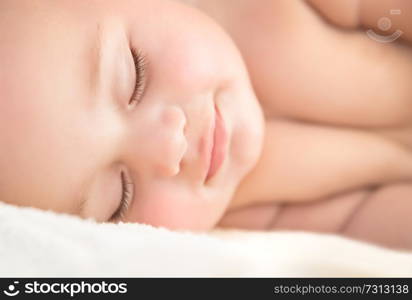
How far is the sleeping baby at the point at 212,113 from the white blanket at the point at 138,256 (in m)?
0.13

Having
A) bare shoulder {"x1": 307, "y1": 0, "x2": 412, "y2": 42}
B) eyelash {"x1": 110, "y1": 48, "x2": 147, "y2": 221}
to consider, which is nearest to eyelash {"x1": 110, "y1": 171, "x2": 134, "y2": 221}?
eyelash {"x1": 110, "y1": 48, "x2": 147, "y2": 221}

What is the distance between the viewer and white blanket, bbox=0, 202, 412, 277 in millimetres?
722

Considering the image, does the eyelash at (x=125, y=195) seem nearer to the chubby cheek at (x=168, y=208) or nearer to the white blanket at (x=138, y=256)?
the chubby cheek at (x=168, y=208)

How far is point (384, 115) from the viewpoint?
43.1 inches

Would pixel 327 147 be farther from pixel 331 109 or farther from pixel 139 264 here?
pixel 139 264

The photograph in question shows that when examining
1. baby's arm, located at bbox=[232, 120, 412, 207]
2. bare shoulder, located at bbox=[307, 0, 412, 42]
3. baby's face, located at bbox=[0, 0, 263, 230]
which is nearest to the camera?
baby's face, located at bbox=[0, 0, 263, 230]

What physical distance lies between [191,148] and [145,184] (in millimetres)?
88

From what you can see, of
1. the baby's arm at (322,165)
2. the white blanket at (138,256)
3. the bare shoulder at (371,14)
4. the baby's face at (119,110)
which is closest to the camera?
the white blanket at (138,256)

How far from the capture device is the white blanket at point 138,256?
72cm

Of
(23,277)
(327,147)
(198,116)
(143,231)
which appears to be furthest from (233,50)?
(23,277)

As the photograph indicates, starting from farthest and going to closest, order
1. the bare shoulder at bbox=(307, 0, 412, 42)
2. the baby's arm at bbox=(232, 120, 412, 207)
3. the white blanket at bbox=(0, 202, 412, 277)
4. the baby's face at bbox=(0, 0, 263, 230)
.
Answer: the baby's arm at bbox=(232, 120, 412, 207)
the bare shoulder at bbox=(307, 0, 412, 42)
the baby's face at bbox=(0, 0, 263, 230)
the white blanket at bbox=(0, 202, 412, 277)

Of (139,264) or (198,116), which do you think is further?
(198,116)

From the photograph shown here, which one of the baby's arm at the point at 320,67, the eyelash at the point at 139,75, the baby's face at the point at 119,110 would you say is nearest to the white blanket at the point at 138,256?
the baby's face at the point at 119,110

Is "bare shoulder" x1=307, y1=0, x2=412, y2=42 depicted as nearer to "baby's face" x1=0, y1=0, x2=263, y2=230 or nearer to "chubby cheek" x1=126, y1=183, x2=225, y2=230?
"baby's face" x1=0, y1=0, x2=263, y2=230
